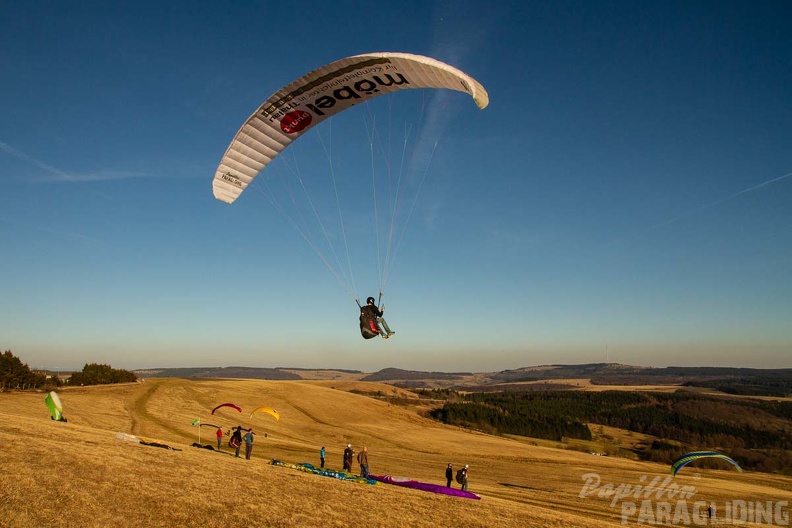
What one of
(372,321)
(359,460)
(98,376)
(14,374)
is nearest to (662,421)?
(98,376)

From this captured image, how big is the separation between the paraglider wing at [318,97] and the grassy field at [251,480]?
981 centimetres

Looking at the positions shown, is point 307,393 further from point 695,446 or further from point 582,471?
point 695,446

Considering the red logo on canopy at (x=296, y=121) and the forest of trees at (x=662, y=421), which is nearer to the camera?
the red logo on canopy at (x=296, y=121)

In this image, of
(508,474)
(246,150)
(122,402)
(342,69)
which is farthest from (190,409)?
(342,69)

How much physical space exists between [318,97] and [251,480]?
12.9m

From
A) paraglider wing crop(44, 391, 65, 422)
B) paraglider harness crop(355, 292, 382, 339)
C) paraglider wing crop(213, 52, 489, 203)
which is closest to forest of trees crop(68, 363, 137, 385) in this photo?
paraglider wing crop(44, 391, 65, 422)

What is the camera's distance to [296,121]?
686 inches

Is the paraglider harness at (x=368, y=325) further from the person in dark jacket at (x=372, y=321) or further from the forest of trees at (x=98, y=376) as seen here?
the forest of trees at (x=98, y=376)

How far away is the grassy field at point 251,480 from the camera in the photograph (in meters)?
10.5

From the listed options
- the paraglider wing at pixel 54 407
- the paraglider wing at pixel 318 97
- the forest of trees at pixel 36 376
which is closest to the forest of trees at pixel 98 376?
the forest of trees at pixel 36 376

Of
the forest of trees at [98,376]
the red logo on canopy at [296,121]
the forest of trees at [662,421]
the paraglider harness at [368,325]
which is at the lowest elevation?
the forest of trees at [662,421]

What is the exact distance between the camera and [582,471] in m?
34.7

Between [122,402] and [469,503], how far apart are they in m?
34.3

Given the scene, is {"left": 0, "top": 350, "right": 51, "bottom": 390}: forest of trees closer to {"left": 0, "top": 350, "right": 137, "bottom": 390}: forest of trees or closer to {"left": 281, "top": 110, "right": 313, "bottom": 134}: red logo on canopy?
{"left": 0, "top": 350, "right": 137, "bottom": 390}: forest of trees
